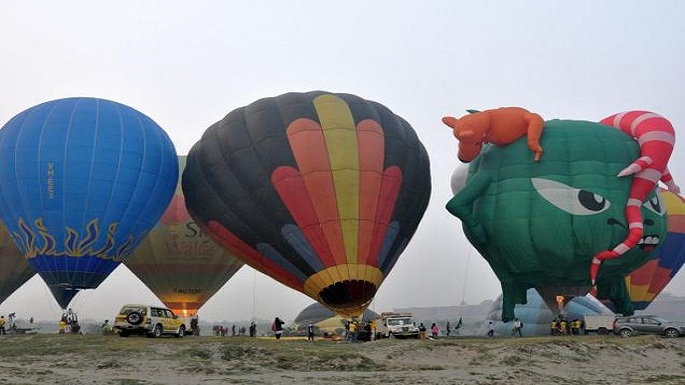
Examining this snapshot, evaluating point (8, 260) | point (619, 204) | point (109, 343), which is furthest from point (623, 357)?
point (8, 260)

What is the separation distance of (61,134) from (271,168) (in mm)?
9492

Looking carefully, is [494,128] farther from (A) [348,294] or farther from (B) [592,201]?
(A) [348,294]

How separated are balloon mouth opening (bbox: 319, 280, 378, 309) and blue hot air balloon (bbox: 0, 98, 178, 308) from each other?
9.35 meters

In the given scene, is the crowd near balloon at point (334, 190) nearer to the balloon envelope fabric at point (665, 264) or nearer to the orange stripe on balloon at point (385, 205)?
the orange stripe on balloon at point (385, 205)

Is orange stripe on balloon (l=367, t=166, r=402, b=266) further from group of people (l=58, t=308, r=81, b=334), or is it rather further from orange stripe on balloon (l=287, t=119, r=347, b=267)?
group of people (l=58, t=308, r=81, b=334)

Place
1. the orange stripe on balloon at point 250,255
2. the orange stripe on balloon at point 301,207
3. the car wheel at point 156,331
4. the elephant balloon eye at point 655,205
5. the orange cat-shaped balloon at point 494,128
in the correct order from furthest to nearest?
the orange cat-shaped balloon at point 494,128 < the elephant balloon eye at point 655,205 < the orange stripe on balloon at point 250,255 < the orange stripe on balloon at point 301,207 < the car wheel at point 156,331

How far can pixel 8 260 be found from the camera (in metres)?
36.9

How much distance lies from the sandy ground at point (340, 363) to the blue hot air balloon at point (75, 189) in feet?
18.1

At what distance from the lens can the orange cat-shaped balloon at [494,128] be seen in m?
27.9

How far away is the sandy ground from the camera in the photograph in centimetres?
1387

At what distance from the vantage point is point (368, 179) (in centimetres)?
2423

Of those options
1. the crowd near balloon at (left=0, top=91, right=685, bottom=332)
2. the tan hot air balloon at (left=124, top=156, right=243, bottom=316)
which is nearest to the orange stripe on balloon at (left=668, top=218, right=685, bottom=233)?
the crowd near balloon at (left=0, top=91, right=685, bottom=332)

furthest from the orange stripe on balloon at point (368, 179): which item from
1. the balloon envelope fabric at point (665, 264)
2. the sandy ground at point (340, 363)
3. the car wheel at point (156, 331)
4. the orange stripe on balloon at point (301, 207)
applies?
the balloon envelope fabric at point (665, 264)

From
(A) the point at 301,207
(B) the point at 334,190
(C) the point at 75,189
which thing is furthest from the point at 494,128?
(C) the point at 75,189
